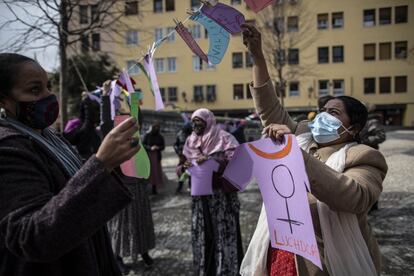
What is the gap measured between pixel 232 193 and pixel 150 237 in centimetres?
144

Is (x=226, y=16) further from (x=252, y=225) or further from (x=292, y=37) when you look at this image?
(x=292, y=37)

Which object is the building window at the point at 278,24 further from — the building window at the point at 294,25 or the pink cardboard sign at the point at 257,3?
the pink cardboard sign at the point at 257,3

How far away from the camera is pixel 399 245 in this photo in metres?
5.70

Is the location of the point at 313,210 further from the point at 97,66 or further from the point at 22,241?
the point at 97,66

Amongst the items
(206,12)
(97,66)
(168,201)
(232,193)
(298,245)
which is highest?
(97,66)

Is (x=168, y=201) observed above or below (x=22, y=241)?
below

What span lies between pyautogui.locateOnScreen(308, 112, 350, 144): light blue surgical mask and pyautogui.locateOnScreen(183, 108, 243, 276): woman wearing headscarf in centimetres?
210

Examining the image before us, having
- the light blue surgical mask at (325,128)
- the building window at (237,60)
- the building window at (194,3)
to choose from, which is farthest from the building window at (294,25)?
the light blue surgical mask at (325,128)

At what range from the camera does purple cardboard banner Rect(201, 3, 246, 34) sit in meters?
2.26

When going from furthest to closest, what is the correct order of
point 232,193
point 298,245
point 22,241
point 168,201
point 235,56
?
point 235,56, point 168,201, point 232,193, point 298,245, point 22,241

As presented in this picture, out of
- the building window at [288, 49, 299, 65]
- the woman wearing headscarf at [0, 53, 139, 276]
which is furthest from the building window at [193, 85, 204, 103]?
the woman wearing headscarf at [0, 53, 139, 276]

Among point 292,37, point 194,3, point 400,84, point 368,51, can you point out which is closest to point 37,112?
point 292,37

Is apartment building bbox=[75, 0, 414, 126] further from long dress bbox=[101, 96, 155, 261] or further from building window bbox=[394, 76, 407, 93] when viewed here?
long dress bbox=[101, 96, 155, 261]

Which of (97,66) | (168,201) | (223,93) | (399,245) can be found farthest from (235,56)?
(399,245)
